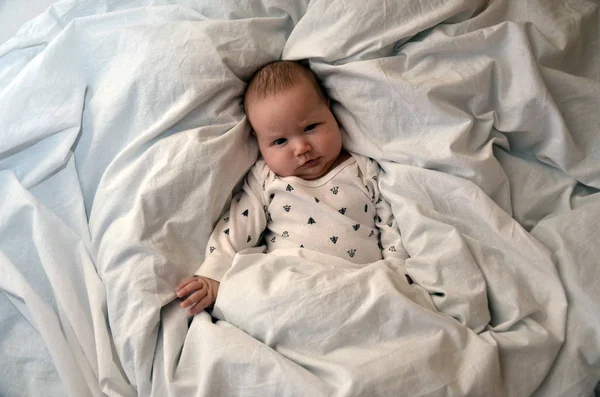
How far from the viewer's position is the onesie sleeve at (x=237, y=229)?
38.5 inches

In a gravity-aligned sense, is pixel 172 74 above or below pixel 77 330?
above

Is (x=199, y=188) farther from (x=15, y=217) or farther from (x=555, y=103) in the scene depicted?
(x=555, y=103)

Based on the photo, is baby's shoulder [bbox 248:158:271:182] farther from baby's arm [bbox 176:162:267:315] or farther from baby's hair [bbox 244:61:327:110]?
baby's hair [bbox 244:61:327:110]

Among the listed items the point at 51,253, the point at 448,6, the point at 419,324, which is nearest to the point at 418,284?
the point at 419,324

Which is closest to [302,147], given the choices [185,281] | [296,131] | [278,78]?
[296,131]

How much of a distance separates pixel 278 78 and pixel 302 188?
21 cm

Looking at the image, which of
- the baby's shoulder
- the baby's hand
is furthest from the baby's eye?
the baby's hand

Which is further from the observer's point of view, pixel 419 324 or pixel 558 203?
pixel 558 203

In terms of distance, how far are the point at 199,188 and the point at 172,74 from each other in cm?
22

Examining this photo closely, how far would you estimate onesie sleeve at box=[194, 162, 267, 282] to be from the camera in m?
0.98

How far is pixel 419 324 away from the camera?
33.7 inches

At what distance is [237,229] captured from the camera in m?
1.03

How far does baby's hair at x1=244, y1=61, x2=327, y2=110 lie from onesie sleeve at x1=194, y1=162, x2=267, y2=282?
161 millimetres

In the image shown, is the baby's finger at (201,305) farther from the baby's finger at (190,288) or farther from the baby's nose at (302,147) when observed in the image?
the baby's nose at (302,147)
